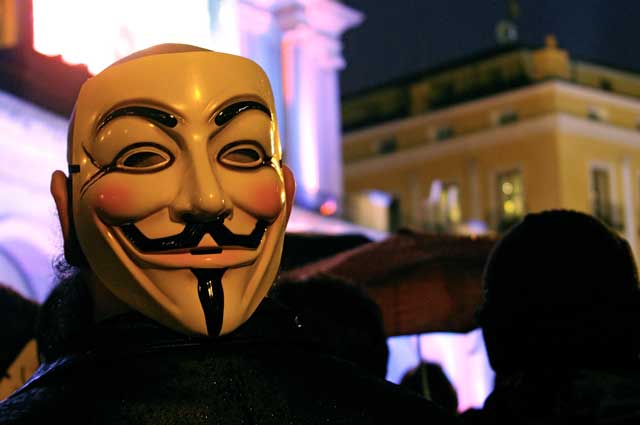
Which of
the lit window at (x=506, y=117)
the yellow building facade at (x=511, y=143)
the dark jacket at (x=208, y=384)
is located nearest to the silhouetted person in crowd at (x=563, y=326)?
the dark jacket at (x=208, y=384)

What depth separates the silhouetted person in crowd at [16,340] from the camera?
149 inches

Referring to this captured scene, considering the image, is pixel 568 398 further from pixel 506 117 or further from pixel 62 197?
pixel 506 117

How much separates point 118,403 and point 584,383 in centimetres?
125

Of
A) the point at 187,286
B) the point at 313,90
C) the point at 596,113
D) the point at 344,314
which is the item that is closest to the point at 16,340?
the point at 344,314

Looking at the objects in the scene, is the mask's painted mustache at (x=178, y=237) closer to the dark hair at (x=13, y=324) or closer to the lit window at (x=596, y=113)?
the dark hair at (x=13, y=324)

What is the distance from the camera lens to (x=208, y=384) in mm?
2164

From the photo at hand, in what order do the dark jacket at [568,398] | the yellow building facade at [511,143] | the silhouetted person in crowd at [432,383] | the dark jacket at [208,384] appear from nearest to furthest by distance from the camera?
the dark jacket at [208,384] < the dark jacket at [568,398] < the silhouetted person in crowd at [432,383] < the yellow building facade at [511,143]

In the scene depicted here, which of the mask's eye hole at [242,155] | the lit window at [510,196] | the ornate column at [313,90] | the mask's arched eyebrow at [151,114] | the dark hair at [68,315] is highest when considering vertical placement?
the ornate column at [313,90]

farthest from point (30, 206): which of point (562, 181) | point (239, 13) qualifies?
point (562, 181)

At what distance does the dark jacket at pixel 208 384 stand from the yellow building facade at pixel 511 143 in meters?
23.9

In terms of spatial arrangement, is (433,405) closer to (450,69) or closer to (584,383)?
(584,383)

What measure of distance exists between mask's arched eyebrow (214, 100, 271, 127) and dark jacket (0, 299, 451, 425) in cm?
45

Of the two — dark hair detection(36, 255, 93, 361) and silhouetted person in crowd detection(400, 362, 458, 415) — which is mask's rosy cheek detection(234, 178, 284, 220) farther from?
silhouetted person in crowd detection(400, 362, 458, 415)

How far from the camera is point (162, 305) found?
2.30 metres
